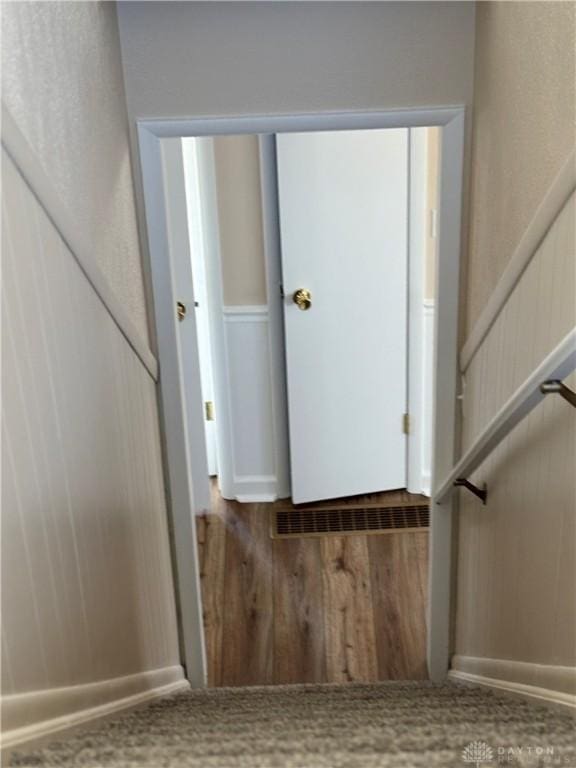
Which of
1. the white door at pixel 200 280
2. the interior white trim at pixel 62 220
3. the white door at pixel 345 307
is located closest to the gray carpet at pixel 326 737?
the interior white trim at pixel 62 220

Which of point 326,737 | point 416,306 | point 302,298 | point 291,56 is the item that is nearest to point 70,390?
point 326,737

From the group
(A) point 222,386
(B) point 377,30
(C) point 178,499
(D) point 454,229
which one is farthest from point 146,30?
(A) point 222,386

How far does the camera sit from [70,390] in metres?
1.56

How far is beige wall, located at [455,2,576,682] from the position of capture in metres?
1.57

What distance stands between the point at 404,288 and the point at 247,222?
30.8 inches

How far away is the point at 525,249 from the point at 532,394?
1.40 ft

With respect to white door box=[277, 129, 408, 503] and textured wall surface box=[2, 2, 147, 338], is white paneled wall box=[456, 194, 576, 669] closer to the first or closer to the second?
textured wall surface box=[2, 2, 147, 338]

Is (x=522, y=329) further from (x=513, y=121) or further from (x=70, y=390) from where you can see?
(x=70, y=390)

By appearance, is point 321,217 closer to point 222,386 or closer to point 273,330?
point 273,330

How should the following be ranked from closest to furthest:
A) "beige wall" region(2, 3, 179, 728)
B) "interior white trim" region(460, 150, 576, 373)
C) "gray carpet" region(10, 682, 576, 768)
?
"gray carpet" region(10, 682, 576, 768) → "beige wall" region(2, 3, 179, 728) → "interior white trim" region(460, 150, 576, 373)

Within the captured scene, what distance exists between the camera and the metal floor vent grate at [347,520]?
3867 millimetres

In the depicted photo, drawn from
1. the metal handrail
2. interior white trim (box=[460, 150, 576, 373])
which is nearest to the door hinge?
interior white trim (box=[460, 150, 576, 373])

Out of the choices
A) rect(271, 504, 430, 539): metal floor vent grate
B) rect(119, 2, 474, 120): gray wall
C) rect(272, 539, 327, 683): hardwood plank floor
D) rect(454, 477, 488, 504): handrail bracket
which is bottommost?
rect(272, 539, 327, 683): hardwood plank floor

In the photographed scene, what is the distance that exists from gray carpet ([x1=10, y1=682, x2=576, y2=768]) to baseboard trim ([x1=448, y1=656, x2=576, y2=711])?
0.11 ft
